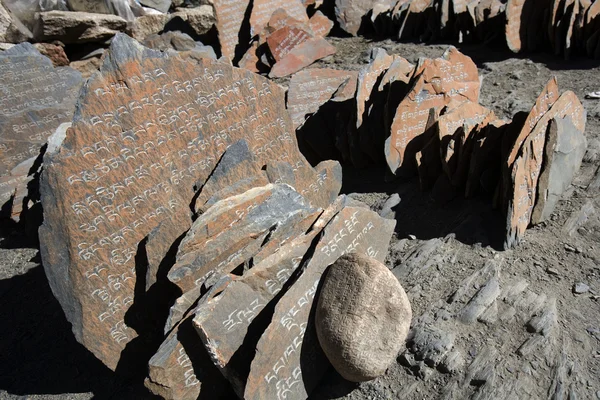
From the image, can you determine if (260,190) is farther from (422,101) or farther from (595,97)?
(595,97)

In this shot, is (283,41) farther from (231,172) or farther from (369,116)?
(231,172)

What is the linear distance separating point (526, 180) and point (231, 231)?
1.98m

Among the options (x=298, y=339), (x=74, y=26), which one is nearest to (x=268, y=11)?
(x=74, y=26)

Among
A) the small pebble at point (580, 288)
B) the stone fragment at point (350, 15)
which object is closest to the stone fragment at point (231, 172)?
the small pebble at point (580, 288)

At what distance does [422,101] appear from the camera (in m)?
4.31

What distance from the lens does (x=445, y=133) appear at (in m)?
3.93

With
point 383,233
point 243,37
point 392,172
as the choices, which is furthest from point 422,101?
point 243,37

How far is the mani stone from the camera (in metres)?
2.48

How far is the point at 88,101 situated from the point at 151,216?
31.9 inches

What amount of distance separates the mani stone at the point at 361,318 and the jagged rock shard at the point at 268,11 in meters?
6.47

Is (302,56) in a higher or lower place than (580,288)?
higher

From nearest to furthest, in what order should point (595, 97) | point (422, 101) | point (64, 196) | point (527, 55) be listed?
point (64, 196)
point (422, 101)
point (595, 97)
point (527, 55)

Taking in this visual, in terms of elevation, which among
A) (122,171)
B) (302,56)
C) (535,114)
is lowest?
(302,56)

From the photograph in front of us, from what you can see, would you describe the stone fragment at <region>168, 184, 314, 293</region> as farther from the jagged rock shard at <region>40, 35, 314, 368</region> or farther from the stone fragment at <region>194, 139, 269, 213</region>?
the jagged rock shard at <region>40, 35, 314, 368</region>
